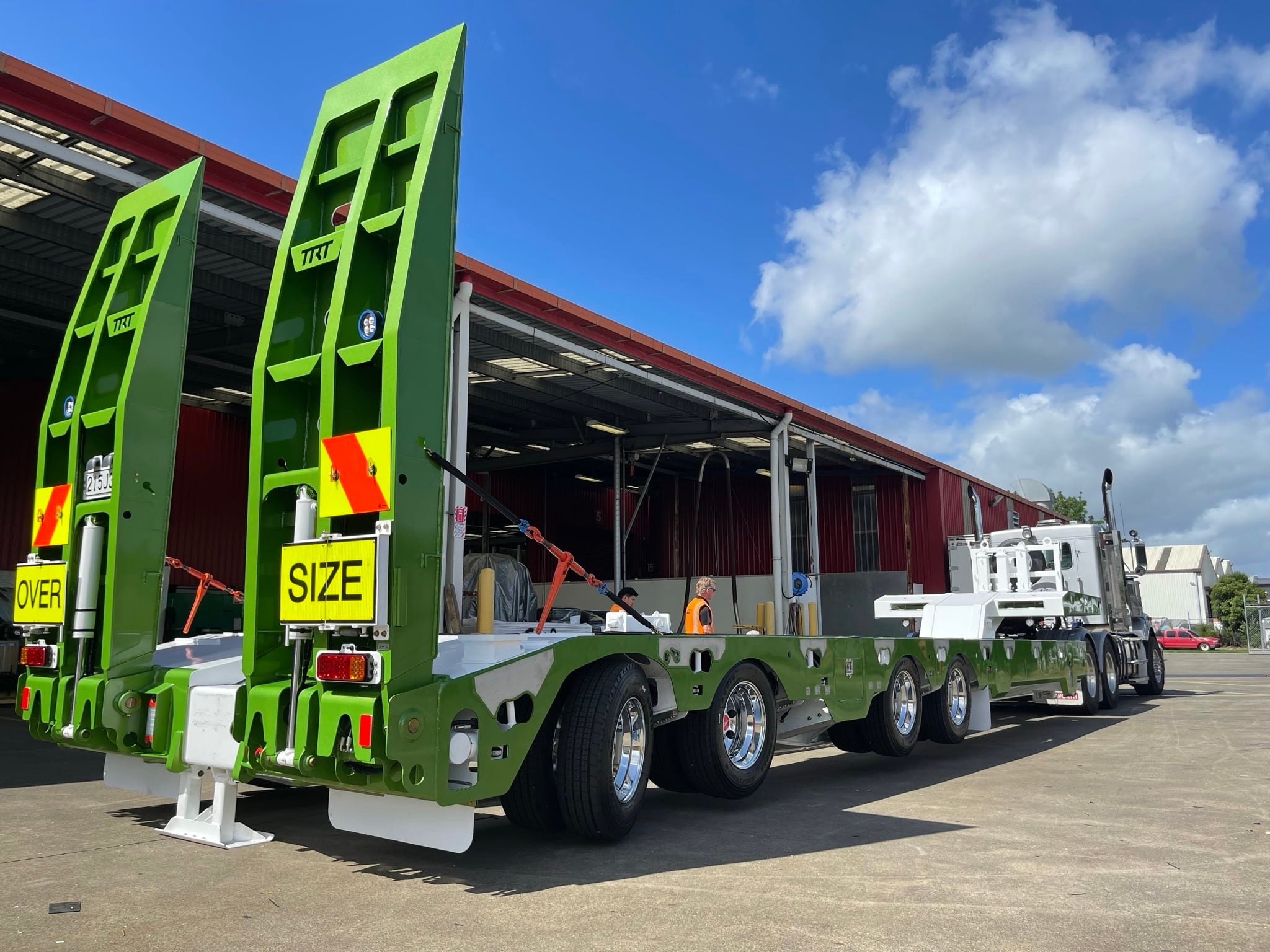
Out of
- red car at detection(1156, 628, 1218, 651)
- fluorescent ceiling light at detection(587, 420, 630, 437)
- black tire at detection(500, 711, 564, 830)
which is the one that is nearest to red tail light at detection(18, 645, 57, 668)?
black tire at detection(500, 711, 564, 830)

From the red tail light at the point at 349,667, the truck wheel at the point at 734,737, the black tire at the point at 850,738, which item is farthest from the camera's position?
the black tire at the point at 850,738

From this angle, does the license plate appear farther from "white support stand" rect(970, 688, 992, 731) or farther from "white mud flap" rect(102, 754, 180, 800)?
"white support stand" rect(970, 688, 992, 731)

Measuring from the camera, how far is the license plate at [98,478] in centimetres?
631

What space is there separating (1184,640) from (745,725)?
2027 inches

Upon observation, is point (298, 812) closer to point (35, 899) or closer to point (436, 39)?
point (35, 899)

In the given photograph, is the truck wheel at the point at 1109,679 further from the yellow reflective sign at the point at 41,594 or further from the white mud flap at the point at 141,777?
the yellow reflective sign at the point at 41,594

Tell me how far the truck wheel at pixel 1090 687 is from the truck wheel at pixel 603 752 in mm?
11007

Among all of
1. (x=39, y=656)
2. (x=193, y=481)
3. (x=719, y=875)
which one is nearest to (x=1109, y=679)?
(x=719, y=875)

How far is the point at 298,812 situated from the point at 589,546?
2441 centimetres

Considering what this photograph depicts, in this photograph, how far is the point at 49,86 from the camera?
8.29m

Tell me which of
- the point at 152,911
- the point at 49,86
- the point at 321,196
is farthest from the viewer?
the point at 49,86

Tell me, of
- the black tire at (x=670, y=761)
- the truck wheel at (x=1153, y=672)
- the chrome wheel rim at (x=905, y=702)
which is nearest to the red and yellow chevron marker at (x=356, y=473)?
the black tire at (x=670, y=761)

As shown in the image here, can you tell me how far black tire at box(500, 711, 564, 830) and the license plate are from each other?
3233 mm

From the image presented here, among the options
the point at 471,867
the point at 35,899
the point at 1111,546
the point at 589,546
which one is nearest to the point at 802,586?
the point at 1111,546
